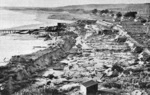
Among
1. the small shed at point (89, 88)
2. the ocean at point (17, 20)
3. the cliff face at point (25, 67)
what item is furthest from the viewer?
the ocean at point (17, 20)

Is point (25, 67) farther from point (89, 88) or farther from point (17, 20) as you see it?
point (17, 20)

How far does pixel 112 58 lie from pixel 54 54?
1.98m

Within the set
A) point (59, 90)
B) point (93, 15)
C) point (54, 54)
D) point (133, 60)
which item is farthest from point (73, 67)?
point (93, 15)

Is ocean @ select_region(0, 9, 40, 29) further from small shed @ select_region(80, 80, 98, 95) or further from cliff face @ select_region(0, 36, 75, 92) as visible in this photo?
small shed @ select_region(80, 80, 98, 95)

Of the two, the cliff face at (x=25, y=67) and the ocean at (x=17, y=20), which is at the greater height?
the ocean at (x=17, y=20)

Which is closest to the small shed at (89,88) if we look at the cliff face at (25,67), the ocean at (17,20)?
the cliff face at (25,67)

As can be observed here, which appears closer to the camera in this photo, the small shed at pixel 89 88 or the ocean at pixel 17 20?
the small shed at pixel 89 88

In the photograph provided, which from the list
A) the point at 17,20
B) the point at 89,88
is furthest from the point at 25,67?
the point at 17,20

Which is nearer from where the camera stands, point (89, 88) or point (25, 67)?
point (89, 88)

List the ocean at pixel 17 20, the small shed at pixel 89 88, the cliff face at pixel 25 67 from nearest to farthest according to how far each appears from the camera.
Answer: the small shed at pixel 89 88
the cliff face at pixel 25 67
the ocean at pixel 17 20

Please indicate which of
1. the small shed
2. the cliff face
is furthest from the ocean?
the small shed

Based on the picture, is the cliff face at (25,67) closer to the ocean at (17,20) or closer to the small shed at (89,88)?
the small shed at (89,88)

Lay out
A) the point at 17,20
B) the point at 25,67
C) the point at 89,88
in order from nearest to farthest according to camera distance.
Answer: the point at 89,88 < the point at 25,67 < the point at 17,20

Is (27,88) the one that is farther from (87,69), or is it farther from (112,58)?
(112,58)
